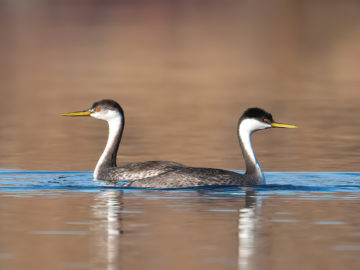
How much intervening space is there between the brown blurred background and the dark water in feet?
10.0

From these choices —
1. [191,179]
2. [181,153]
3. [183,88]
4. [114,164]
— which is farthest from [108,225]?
[183,88]

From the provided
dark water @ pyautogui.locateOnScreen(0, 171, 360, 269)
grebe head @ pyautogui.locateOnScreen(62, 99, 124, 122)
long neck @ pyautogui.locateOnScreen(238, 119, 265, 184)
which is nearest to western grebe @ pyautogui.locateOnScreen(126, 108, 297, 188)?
long neck @ pyautogui.locateOnScreen(238, 119, 265, 184)

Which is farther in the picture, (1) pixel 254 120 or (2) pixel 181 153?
(2) pixel 181 153

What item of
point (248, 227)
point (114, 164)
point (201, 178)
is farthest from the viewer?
point (114, 164)

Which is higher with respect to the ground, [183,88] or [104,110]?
[183,88]

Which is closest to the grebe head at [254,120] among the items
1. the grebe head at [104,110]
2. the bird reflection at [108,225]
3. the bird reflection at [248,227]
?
the bird reflection at [248,227]

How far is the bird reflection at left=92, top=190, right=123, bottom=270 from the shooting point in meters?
13.1

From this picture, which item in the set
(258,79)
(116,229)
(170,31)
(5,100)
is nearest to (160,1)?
(170,31)

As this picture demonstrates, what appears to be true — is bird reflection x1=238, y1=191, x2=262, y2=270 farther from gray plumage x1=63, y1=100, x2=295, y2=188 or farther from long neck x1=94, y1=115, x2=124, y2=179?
long neck x1=94, y1=115, x2=124, y2=179

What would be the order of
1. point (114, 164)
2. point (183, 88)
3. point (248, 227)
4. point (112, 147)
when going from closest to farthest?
point (248, 227)
point (114, 164)
point (112, 147)
point (183, 88)

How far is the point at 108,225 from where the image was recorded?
14883 mm

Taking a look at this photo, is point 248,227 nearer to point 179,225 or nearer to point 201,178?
point 179,225

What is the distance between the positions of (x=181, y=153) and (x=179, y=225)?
8.17 metres

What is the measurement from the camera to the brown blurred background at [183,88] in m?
23.3
